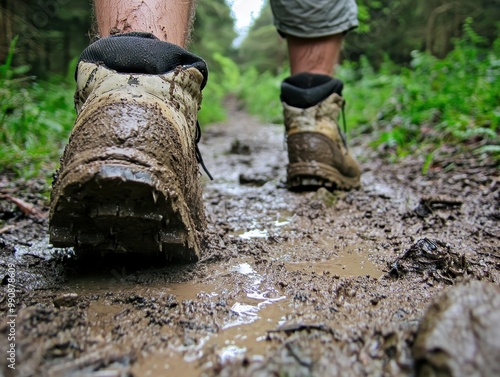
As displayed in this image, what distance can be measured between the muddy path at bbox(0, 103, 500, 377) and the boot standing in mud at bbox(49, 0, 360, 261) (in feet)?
0.43

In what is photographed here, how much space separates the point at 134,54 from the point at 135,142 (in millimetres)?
287

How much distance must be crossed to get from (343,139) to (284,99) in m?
0.38

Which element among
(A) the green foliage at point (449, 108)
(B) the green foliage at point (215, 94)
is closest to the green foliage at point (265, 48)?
(B) the green foliage at point (215, 94)

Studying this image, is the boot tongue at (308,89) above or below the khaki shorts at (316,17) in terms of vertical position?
below

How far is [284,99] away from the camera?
221 cm

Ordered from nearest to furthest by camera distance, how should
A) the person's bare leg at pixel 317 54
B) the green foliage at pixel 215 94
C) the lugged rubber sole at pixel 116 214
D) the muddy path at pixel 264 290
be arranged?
the muddy path at pixel 264 290
the lugged rubber sole at pixel 116 214
the person's bare leg at pixel 317 54
the green foliage at pixel 215 94

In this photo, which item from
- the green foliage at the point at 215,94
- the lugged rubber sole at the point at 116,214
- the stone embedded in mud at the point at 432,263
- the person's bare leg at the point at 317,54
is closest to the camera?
the lugged rubber sole at the point at 116,214

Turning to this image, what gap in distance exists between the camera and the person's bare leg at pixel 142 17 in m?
1.23

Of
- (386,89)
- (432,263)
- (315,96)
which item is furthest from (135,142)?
(386,89)

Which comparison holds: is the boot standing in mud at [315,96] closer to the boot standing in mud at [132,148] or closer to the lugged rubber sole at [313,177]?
the lugged rubber sole at [313,177]

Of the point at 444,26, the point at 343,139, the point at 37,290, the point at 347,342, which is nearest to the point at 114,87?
the point at 37,290

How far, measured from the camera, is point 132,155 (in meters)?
0.91

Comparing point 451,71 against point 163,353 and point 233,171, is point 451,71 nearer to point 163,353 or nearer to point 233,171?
point 233,171

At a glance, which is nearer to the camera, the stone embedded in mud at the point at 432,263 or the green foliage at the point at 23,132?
the stone embedded in mud at the point at 432,263
